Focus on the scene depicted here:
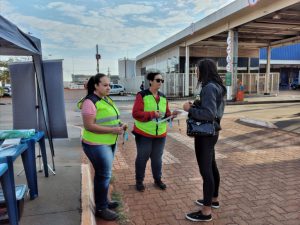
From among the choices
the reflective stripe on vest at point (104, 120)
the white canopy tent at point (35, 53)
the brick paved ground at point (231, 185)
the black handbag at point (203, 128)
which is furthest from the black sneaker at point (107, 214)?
the white canopy tent at point (35, 53)

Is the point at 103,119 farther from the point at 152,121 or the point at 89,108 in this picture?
the point at 152,121

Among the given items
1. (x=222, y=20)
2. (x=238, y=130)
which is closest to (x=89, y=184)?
(x=238, y=130)

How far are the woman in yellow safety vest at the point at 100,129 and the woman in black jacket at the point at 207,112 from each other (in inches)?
33.3

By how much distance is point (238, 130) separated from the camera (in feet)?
29.7

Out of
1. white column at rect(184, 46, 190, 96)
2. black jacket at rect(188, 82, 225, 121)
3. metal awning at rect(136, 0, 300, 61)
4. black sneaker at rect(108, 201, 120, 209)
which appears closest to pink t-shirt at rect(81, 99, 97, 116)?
black jacket at rect(188, 82, 225, 121)

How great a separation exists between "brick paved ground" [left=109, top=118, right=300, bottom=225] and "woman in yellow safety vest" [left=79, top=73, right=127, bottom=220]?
0.61 meters

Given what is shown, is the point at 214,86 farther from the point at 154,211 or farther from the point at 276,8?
the point at 276,8

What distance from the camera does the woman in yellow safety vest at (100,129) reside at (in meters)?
2.96

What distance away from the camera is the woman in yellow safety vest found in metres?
2.96

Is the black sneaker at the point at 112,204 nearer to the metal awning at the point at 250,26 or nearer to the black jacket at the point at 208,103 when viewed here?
the black jacket at the point at 208,103

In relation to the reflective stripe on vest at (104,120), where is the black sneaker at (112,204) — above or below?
below

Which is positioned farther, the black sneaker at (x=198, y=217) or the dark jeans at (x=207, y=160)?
the black sneaker at (x=198, y=217)

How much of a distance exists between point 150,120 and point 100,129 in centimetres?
96

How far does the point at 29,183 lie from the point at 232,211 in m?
2.56
